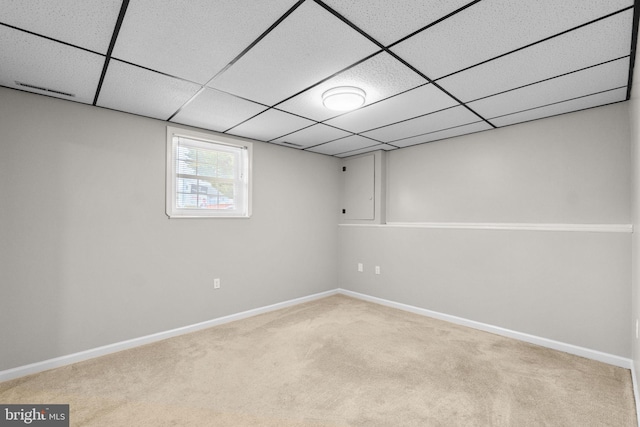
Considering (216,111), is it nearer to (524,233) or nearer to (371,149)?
(371,149)

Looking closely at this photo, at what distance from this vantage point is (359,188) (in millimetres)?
4797

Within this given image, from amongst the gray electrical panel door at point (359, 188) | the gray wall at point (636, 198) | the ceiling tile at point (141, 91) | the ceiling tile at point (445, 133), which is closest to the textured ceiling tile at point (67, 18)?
the ceiling tile at point (141, 91)

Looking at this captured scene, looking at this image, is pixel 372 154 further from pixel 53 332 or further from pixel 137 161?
pixel 53 332

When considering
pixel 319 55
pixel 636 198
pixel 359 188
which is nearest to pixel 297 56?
pixel 319 55

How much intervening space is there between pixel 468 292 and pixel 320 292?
2.18 m

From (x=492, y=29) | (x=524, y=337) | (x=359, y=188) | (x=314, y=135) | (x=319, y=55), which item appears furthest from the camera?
(x=359, y=188)

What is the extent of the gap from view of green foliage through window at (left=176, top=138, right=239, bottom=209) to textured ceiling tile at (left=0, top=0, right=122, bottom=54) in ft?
5.56

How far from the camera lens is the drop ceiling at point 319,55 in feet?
4.99

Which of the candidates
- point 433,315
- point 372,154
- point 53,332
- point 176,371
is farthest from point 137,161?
point 433,315

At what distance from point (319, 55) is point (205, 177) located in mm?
2264

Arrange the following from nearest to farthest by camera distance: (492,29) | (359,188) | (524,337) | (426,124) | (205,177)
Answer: (492,29), (524,337), (426,124), (205,177), (359,188)

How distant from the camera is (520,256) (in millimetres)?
3201

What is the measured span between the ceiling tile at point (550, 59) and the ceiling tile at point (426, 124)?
48 centimetres

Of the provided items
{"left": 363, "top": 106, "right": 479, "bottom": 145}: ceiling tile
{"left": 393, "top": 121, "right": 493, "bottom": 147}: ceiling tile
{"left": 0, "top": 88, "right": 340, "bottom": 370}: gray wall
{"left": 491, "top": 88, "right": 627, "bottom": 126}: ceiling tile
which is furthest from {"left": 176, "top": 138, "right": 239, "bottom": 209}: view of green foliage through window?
{"left": 491, "top": 88, "right": 627, "bottom": 126}: ceiling tile
